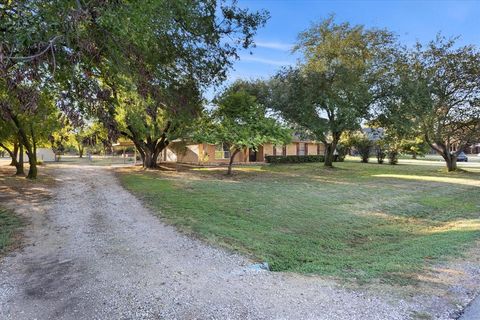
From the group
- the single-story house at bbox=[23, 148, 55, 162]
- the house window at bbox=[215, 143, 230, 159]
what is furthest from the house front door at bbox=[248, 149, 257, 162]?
the single-story house at bbox=[23, 148, 55, 162]

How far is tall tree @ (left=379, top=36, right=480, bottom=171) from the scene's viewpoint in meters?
20.5

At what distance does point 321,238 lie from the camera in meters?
7.54

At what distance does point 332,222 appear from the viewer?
356 inches

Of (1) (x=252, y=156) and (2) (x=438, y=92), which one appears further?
(1) (x=252, y=156)

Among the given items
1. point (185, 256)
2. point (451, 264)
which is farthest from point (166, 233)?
point (451, 264)

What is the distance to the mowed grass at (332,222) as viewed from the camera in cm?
589

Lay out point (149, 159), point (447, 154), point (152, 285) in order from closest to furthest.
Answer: point (152, 285), point (149, 159), point (447, 154)

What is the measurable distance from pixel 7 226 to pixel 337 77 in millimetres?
18954

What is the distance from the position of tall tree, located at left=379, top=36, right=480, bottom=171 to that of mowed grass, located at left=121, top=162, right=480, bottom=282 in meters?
6.67

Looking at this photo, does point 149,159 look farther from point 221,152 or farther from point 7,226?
point 7,226

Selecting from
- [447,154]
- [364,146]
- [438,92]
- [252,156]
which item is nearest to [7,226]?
[438,92]

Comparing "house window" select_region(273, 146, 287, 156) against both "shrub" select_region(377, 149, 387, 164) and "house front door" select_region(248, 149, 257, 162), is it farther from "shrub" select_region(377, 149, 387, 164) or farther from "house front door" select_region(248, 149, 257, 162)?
"shrub" select_region(377, 149, 387, 164)

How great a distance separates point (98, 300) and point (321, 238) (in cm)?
513

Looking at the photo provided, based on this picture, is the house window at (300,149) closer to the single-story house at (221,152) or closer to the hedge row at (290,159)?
the single-story house at (221,152)
